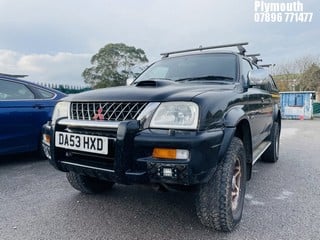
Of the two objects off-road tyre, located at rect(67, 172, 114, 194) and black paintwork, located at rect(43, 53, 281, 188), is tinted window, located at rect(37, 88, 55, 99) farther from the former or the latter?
black paintwork, located at rect(43, 53, 281, 188)

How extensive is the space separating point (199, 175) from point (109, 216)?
113cm

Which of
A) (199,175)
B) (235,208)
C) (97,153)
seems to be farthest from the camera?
(235,208)

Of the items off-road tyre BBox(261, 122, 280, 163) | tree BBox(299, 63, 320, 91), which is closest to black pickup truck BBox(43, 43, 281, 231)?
off-road tyre BBox(261, 122, 280, 163)

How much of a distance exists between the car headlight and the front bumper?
0.17ft

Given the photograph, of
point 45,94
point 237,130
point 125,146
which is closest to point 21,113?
point 45,94

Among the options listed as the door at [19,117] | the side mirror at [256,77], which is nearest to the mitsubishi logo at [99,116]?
the side mirror at [256,77]

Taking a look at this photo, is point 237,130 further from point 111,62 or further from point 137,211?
point 111,62

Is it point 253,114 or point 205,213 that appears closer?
point 205,213

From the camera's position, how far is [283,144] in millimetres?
7078

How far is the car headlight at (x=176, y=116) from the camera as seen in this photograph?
1992 mm

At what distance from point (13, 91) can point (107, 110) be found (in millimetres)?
2849

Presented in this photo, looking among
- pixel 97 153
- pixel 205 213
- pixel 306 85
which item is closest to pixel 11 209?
pixel 97 153

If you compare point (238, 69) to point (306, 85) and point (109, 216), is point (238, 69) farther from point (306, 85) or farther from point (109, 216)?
point (306, 85)

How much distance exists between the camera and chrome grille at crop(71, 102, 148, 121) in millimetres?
2148
